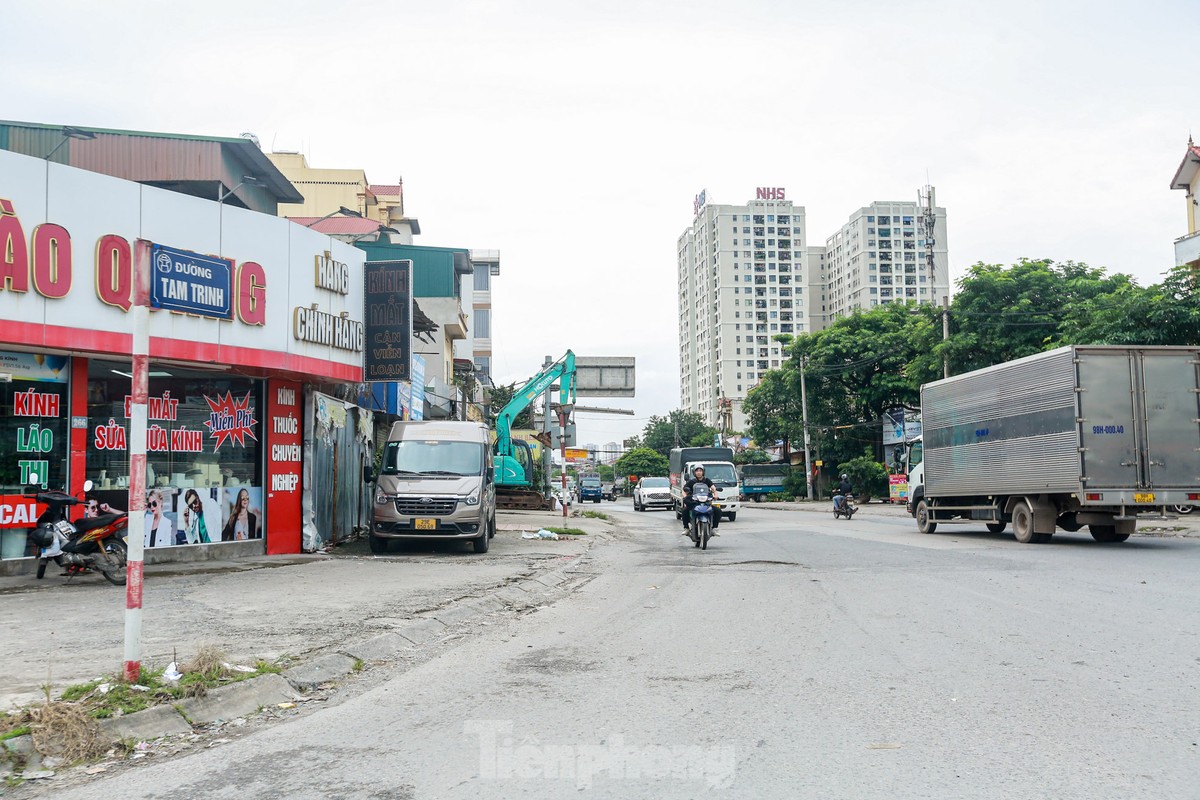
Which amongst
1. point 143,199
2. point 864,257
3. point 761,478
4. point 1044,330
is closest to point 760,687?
point 143,199

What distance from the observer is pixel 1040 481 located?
1922 centimetres

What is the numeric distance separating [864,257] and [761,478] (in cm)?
8469

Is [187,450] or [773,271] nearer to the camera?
[187,450]

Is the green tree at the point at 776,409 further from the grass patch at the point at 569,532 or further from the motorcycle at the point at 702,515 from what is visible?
the motorcycle at the point at 702,515

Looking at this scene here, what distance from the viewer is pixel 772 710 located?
19.4 ft

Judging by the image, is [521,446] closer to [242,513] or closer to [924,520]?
[924,520]

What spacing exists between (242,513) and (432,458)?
3513 millimetres

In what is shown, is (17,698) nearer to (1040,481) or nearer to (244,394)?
(244,394)

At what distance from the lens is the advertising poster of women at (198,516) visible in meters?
15.2

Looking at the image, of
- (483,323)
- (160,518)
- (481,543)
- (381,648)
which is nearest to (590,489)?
(483,323)

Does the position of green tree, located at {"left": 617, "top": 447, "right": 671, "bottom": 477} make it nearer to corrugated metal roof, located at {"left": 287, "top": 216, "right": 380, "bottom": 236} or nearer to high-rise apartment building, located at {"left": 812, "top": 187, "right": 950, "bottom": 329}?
high-rise apartment building, located at {"left": 812, "top": 187, "right": 950, "bottom": 329}

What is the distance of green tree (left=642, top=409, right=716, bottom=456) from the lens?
110 metres

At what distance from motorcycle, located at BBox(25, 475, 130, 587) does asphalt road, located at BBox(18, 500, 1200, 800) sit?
5868mm

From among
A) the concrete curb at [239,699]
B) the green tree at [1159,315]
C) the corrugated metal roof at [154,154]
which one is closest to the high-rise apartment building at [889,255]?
the green tree at [1159,315]
